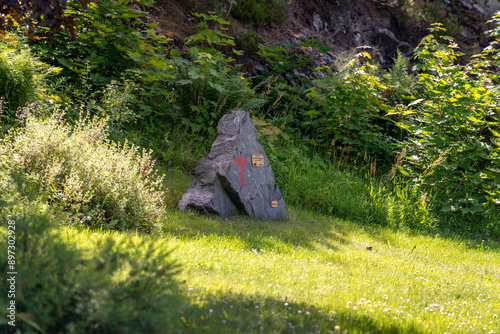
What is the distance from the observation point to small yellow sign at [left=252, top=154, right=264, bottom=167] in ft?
18.3

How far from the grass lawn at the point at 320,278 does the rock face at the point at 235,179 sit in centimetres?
→ 23

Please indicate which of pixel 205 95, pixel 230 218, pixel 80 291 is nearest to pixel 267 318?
pixel 80 291

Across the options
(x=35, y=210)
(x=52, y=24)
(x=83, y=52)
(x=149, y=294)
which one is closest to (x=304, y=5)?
(x=83, y=52)

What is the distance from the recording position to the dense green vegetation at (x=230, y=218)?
6.05 feet

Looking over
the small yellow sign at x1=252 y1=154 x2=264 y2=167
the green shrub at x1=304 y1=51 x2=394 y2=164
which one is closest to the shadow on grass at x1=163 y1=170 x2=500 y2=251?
the small yellow sign at x1=252 y1=154 x2=264 y2=167

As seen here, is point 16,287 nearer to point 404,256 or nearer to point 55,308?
point 55,308

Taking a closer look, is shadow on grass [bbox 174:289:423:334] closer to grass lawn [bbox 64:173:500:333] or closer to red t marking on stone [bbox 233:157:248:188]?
grass lawn [bbox 64:173:500:333]

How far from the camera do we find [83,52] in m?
7.10

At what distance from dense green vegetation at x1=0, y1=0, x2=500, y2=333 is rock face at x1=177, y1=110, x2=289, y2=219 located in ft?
0.81

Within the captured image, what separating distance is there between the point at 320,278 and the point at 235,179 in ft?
6.97

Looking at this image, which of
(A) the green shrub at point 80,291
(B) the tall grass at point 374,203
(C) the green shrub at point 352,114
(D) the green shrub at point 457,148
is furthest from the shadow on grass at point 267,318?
(C) the green shrub at point 352,114

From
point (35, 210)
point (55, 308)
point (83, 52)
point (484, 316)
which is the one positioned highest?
point (83, 52)

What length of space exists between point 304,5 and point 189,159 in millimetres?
8733

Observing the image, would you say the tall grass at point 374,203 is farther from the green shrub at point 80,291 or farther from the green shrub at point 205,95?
the green shrub at point 80,291
